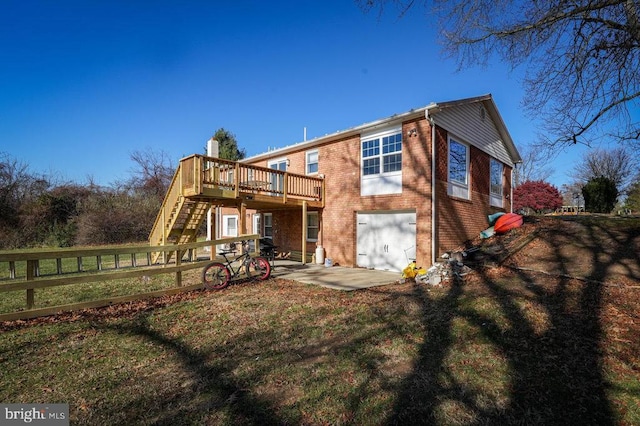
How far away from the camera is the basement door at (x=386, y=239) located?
10961 millimetres

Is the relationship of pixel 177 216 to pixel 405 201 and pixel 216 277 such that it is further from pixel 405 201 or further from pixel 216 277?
pixel 405 201

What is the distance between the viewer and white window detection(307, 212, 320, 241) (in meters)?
14.4

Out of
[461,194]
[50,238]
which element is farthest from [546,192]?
[50,238]

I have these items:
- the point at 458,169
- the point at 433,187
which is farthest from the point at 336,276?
the point at 458,169

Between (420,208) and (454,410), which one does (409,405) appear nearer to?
(454,410)

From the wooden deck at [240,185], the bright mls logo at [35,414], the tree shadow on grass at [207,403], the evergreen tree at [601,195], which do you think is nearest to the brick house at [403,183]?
the wooden deck at [240,185]

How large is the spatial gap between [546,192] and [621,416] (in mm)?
31255

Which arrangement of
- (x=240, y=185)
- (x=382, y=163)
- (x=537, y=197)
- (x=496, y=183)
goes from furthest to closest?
(x=537, y=197) → (x=496, y=183) → (x=382, y=163) → (x=240, y=185)

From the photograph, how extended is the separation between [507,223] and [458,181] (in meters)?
2.27

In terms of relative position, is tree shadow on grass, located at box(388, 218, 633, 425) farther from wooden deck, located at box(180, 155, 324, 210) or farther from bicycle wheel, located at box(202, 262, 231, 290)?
wooden deck, located at box(180, 155, 324, 210)

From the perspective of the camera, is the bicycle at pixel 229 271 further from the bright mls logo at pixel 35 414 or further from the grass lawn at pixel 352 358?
the bright mls logo at pixel 35 414

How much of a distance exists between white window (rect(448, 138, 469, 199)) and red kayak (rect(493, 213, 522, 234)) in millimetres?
1472

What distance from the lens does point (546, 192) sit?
2875 cm

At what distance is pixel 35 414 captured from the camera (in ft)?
10.7
